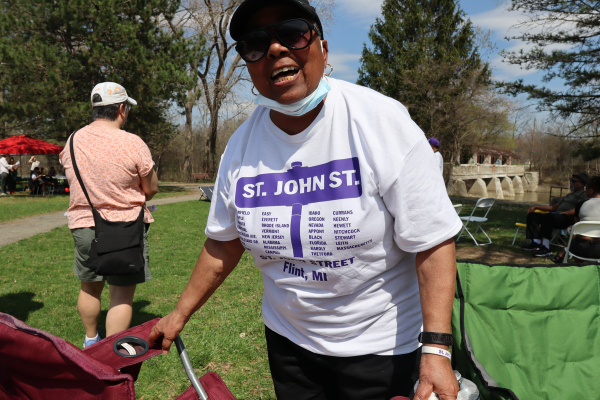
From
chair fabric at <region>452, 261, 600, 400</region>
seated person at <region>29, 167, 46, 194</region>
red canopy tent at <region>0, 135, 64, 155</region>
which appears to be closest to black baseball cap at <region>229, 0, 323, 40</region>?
chair fabric at <region>452, 261, 600, 400</region>

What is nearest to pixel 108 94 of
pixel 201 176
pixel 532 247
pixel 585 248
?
pixel 585 248

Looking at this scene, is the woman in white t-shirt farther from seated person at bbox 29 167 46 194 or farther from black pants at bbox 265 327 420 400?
seated person at bbox 29 167 46 194

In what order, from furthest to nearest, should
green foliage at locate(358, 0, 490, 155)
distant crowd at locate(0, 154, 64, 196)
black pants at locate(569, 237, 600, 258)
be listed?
green foliage at locate(358, 0, 490, 155), distant crowd at locate(0, 154, 64, 196), black pants at locate(569, 237, 600, 258)

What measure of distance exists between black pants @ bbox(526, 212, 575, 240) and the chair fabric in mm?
6080

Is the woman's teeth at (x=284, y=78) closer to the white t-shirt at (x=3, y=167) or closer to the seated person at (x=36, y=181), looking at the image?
the seated person at (x=36, y=181)

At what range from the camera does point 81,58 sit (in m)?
17.1

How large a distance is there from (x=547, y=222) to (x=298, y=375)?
732 centimetres

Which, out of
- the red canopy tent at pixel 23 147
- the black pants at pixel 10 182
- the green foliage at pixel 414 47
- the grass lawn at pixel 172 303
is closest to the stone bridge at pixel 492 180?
the green foliage at pixel 414 47

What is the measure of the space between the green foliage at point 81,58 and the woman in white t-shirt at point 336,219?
1721 centimetres

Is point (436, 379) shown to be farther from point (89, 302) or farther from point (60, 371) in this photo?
point (89, 302)

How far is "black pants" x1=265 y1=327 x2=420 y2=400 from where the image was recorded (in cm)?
140

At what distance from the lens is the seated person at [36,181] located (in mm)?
17875

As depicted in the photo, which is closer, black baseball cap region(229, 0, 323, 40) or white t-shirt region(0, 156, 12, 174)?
black baseball cap region(229, 0, 323, 40)

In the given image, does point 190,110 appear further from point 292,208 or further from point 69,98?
point 292,208
